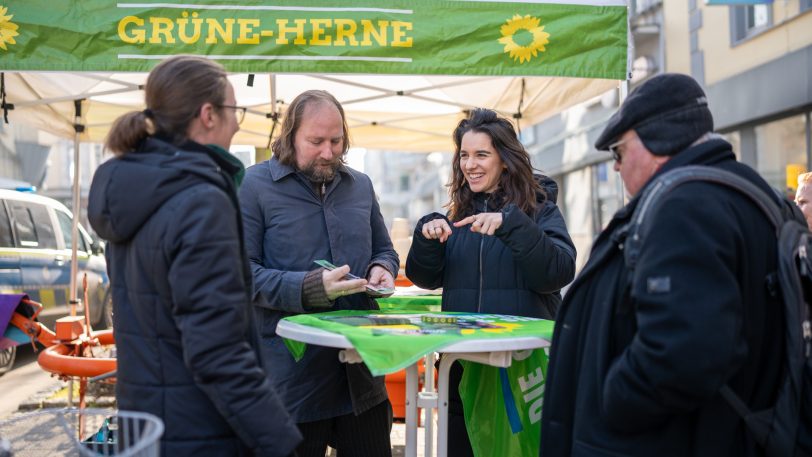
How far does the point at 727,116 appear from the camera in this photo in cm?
1169

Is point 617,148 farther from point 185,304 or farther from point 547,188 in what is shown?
point 547,188

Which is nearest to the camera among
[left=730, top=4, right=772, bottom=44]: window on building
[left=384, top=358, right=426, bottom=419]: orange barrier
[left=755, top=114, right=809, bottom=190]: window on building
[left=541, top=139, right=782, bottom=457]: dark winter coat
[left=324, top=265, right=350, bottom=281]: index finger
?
[left=541, top=139, right=782, bottom=457]: dark winter coat

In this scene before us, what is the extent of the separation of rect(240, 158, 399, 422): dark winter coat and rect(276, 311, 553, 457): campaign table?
13cm

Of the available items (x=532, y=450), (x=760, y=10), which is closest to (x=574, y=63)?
(x=532, y=450)

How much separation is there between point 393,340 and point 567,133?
59.1 ft

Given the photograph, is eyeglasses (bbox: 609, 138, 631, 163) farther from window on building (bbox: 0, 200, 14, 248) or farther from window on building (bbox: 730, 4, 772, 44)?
Answer: window on building (bbox: 730, 4, 772, 44)

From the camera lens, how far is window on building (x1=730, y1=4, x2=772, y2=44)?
36.1 feet

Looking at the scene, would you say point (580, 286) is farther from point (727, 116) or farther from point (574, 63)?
point (727, 116)

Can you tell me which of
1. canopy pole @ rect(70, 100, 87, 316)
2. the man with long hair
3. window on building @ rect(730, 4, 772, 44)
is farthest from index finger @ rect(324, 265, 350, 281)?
window on building @ rect(730, 4, 772, 44)

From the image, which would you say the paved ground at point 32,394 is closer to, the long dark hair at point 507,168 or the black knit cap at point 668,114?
the long dark hair at point 507,168

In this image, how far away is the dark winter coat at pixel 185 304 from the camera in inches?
69.8

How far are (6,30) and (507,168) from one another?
8.49 ft

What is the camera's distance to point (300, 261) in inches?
118

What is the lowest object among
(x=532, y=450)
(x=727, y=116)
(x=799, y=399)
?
(x=532, y=450)
